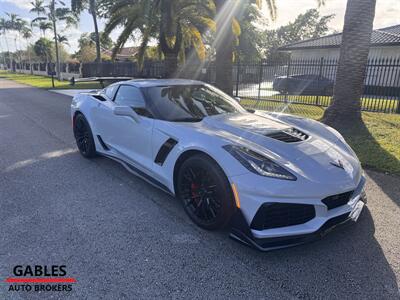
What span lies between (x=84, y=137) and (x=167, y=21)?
704 cm

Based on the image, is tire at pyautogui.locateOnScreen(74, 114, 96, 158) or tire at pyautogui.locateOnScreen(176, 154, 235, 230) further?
tire at pyautogui.locateOnScreen(74, 114, 96, 158)

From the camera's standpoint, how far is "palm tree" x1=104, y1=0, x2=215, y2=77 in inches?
409

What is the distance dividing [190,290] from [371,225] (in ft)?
6.86

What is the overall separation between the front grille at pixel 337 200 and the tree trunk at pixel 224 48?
8.53 metres

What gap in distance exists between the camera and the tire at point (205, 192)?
8.37 ft

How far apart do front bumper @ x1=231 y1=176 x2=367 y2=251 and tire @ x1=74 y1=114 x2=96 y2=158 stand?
3.23 m

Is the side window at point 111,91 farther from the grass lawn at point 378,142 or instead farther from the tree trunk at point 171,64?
the tree trunk at point 171,64

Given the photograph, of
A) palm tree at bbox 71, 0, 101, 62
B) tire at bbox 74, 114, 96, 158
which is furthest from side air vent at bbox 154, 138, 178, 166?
palm tree at bbox 71, 0, 101, 62

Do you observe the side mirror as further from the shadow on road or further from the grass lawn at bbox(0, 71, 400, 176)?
the grass lawn at bbox(0, 71, 400, 176)

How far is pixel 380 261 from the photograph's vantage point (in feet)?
8.13

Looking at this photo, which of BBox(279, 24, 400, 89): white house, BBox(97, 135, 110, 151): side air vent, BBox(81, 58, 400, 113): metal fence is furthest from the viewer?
BBox(279, 24, 400, 89): white house

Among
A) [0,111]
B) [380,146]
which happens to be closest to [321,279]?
[380,146]

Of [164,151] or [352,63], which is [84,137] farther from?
[352,63]

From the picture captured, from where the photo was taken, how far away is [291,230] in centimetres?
234
